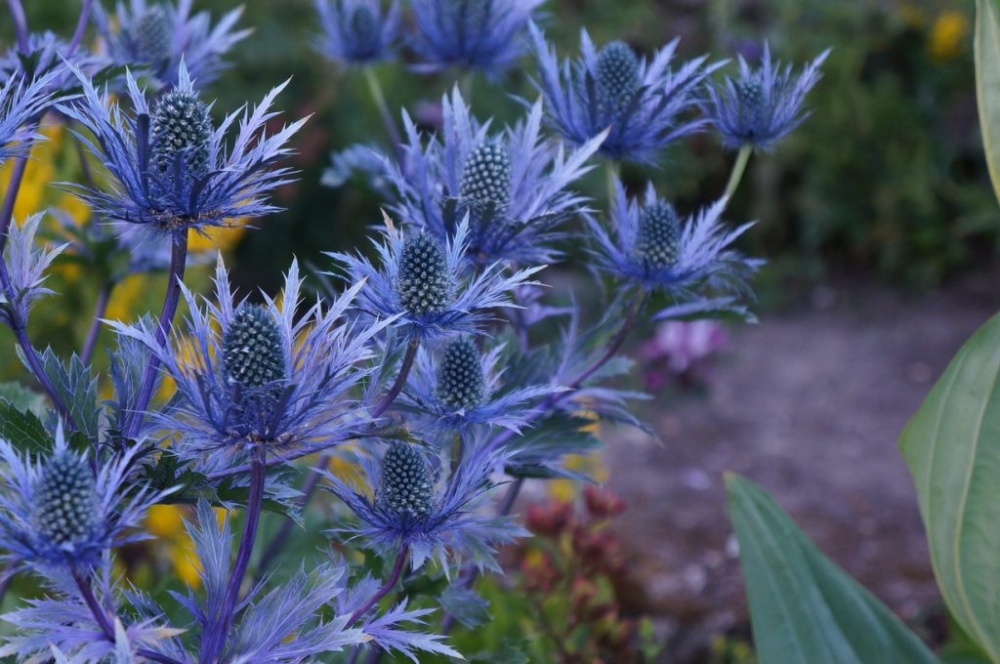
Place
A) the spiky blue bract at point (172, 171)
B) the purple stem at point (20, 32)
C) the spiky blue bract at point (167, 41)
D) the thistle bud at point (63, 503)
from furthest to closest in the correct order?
the spiky blue bract at point (167, 41)
the purple stem at point (20, 32)
the spiky blue bract at point (172, 171)
the thistle bud at point (63, 503)

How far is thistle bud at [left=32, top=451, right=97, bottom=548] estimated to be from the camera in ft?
1.84

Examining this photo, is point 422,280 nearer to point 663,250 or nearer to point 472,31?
point 663,250

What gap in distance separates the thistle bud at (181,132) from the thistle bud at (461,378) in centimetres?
21

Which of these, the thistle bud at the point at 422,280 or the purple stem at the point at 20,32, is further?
the purple stem at the point at 20,32

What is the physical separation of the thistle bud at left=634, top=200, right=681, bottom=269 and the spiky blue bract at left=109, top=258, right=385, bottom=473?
11.1 inches

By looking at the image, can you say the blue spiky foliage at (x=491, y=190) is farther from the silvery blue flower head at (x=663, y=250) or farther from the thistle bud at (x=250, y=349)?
the thistle bud at (x=250, y=349)

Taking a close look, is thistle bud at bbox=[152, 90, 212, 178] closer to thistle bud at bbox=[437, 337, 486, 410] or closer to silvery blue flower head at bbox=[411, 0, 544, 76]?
thistle bud at bbox=[437, 337, 486, 410]

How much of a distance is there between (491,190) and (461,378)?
6.1 inches

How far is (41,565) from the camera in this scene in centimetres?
58

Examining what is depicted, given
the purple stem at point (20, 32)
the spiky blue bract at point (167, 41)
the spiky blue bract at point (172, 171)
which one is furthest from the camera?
the spiky blue bract at point (167, 41)

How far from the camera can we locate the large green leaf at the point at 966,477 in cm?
99

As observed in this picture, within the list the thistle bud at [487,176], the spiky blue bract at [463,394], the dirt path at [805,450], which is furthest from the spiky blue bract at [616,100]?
the dirt path at [805,450]

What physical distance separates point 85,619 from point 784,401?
7.89ft

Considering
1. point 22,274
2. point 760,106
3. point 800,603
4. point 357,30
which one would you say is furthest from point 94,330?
point 800,603
